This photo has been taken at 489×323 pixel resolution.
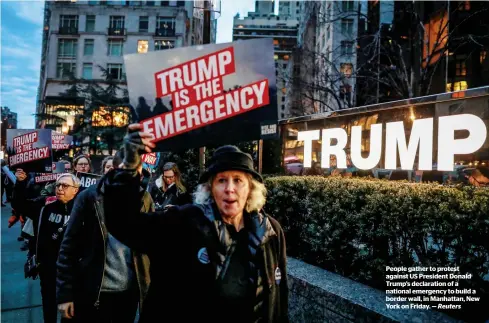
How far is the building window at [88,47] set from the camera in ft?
168

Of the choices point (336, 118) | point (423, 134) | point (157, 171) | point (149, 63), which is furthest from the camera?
point (157, 171)

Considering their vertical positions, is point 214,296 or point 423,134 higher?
point 423,134

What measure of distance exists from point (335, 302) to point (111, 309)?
209 cm

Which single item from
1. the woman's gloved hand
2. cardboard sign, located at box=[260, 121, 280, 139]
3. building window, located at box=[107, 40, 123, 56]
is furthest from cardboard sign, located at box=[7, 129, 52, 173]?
building window, located at box=[107, 40, 123, 56]

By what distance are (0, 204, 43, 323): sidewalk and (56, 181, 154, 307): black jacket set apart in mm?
2403

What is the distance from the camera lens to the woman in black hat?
5.89 ft

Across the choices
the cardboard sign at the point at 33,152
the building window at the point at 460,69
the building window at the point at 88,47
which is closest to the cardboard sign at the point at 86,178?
the cardboard sign at the point at 33,152

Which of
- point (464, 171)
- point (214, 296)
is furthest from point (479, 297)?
point (214, 296)

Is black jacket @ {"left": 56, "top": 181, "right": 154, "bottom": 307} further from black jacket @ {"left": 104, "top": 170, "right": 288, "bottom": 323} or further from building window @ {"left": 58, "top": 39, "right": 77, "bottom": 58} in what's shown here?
building window @ {"left": 58, "top": 39, "right": 77, "bottom": 58}

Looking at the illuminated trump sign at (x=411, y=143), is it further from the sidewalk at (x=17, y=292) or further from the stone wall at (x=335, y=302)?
the sidewalk at (x=17, y=292)

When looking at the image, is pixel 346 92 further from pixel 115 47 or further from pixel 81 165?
pixel 115 47

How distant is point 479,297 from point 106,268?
3172 mm

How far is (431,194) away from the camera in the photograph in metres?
3.21

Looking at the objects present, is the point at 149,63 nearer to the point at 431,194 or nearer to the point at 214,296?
the point at 214,296
